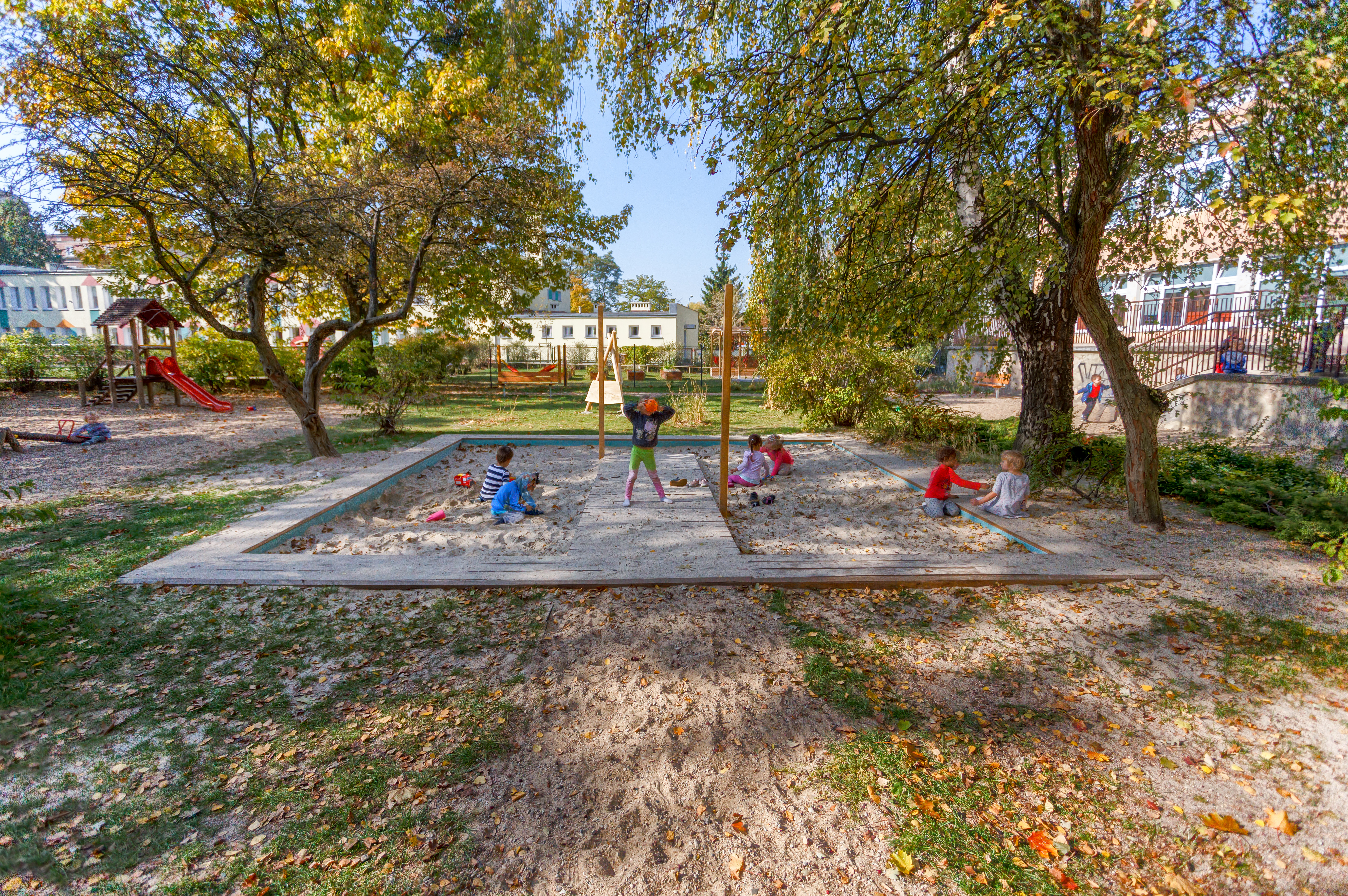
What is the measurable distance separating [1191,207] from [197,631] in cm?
922

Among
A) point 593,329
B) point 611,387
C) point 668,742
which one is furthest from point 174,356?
point 593,329

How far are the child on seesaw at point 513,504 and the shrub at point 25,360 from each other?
1962cm

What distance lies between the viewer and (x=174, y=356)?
1634cm

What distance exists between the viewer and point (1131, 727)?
307cm

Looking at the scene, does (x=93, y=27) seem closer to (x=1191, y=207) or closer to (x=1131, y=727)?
(x=1131, y=727)

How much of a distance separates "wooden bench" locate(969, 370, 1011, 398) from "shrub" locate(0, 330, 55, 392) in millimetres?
27930

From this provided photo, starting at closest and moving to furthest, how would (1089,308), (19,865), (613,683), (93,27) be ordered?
(19,865)
(613,683)
(1089,308)
(93,27)

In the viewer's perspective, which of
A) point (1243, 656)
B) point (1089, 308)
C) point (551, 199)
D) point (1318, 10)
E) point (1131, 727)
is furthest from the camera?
point (551, 199)

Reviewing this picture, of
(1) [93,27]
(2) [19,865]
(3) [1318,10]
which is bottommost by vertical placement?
(2) [19,865]

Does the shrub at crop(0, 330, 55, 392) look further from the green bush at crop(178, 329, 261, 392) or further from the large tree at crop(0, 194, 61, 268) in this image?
the large tree at crop(0, 194, 61, 268)

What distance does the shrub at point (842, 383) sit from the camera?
1155 cm

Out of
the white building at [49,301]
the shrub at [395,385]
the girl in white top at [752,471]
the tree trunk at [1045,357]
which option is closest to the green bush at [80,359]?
the shrub at [395,385]

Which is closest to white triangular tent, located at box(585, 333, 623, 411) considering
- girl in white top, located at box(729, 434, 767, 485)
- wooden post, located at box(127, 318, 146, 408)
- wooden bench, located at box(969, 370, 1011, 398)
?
girl in white top, located at box(729, 434, 767, 485)

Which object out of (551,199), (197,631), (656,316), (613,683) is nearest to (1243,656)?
(613,683)
